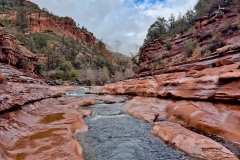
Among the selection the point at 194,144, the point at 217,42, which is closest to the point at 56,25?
the point at 217,42

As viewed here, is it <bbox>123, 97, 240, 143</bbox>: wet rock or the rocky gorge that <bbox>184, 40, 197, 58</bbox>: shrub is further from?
<bbox>123, 97, 240, 143</bbox>: wet rock

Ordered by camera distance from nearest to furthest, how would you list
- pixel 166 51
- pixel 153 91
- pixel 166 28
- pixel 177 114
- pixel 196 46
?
pixel 177 114, pixel 153 91, pixel 196 46, pixel 166 51, pixel 166 28

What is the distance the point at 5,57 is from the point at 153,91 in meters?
16.5

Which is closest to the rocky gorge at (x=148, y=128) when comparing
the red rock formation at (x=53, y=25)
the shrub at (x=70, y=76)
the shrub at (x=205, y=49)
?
the shrub at (x=205, y=49)

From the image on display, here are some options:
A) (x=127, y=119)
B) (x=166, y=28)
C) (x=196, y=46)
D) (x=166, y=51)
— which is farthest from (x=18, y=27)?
(x=127, y=119)

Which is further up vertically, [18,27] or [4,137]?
[18,27]

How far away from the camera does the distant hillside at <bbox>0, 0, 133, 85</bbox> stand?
46438 millimetres

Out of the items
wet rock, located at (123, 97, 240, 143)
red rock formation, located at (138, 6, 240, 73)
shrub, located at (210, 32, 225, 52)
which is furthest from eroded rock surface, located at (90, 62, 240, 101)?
shrub, located at (210, 32, 225, 52)

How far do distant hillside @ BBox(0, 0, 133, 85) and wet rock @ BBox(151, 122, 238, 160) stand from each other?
77.3 feet

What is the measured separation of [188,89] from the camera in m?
9.12

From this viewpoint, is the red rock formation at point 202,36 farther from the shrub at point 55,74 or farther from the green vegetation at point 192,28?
the shrub at point 55,74

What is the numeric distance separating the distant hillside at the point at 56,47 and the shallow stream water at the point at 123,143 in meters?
21.2

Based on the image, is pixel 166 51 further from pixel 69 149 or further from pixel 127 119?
pixel 69 149

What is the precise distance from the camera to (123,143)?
18.1 feet
